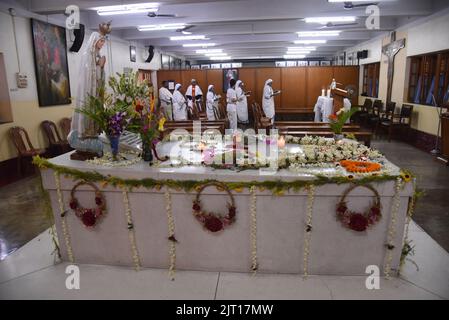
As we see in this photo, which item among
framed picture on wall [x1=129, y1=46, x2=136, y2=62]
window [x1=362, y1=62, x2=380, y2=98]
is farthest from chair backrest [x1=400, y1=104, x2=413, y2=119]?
framed picture on wall [x1=129, y1=46, x2=136, y2=62]

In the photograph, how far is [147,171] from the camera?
2.53 meters

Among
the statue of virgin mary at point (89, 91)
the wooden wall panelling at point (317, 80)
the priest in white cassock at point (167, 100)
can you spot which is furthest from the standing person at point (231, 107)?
the statue of virgin mary at point (89, 91)

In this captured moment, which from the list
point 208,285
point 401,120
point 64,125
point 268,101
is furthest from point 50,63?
point 401,120

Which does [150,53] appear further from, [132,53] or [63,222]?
[63,222]

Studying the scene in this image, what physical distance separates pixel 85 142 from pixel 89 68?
1.98 ft

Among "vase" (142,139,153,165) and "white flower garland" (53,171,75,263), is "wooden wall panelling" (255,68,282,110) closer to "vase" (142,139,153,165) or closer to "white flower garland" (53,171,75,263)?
"vase" (142,139,153,165)

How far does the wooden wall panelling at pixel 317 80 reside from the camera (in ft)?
39.7

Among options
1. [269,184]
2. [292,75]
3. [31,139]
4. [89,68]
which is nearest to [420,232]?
[269,184]

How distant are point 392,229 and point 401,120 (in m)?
7.19

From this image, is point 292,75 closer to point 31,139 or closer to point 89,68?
point 31,139

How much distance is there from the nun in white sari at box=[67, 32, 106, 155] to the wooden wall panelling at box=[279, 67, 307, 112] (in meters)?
9.87

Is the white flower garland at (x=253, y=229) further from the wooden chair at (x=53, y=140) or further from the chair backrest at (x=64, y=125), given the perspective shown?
the chair backrest at (x=64, y=125)

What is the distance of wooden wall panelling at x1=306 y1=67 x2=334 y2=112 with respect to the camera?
1211 cm

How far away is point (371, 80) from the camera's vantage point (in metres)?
11.9
